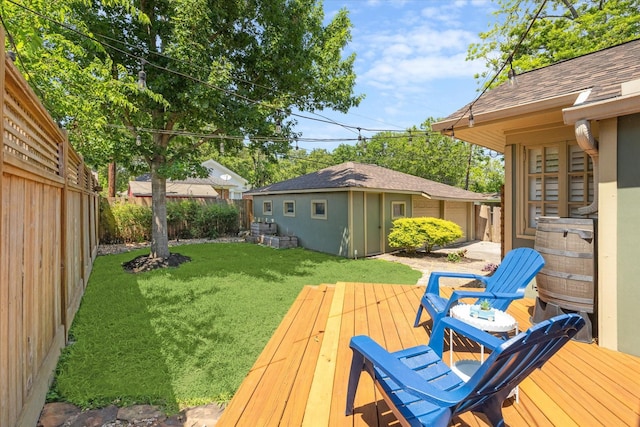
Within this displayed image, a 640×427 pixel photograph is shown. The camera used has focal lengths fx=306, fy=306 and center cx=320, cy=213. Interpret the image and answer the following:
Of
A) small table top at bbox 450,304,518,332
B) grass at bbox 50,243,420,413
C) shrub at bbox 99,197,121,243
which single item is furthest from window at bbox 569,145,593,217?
shrub at bbox 99,197,121,243

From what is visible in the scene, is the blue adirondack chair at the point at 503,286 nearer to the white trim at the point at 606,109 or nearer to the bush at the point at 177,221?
the white trim at the point at 606,109

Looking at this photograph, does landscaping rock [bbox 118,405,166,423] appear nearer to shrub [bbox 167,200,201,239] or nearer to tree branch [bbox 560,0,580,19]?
shrub [bbox 167,200,201,239]

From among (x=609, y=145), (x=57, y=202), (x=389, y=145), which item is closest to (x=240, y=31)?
(x=57, y=202)

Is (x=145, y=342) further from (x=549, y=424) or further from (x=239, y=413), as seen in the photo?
(x=549, y=424)

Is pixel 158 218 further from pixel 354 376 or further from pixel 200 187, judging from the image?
pixel 200 187

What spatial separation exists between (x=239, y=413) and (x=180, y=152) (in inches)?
310

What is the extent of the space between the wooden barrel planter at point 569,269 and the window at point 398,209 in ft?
27.4

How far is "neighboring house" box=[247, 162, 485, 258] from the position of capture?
1042 cm

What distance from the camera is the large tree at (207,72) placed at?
686 cm

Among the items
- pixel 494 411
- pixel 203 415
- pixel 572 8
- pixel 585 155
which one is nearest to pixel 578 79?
pixel 585 155

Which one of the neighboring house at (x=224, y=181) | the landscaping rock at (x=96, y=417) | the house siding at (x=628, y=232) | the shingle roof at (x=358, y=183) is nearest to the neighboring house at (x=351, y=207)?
the shingle roof at (x=358, y=183)

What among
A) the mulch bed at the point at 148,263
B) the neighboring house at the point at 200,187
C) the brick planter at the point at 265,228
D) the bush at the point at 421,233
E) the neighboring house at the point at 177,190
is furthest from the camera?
the neighboring house at the point at 200,187

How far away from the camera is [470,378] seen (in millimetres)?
1490

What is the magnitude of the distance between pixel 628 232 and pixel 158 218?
9.49 meters
